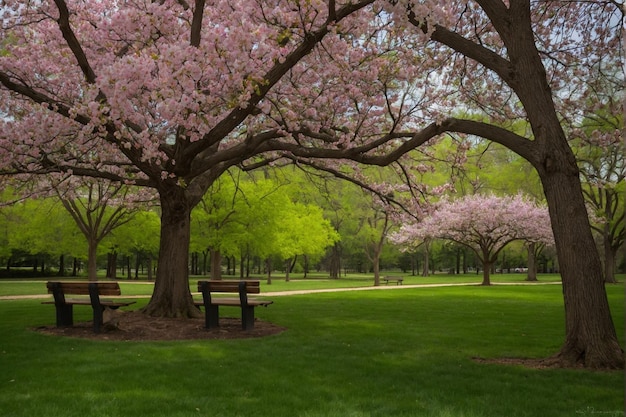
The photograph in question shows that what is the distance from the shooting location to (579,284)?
7.44m

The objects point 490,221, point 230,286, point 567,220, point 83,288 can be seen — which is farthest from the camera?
point 490,221

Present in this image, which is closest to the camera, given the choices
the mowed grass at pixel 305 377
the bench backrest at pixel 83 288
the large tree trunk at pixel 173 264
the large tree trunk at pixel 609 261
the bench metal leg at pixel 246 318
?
the mowed grass at pixel 305 377

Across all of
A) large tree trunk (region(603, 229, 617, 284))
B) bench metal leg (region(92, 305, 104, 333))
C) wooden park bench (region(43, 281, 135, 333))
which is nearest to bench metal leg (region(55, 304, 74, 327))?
wooden park bench (region(43, 281, 135, 333))

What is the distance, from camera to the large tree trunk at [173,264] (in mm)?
11727

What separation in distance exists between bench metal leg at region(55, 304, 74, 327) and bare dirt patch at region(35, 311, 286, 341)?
16 centimetres

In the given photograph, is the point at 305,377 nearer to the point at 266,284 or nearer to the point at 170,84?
the point at 170,84

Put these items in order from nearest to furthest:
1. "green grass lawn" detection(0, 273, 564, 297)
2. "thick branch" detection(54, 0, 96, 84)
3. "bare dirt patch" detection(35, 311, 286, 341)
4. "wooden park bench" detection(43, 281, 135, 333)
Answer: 1. "thick branch" detection(54, 0, 96, 84)
2. "bare dirt patch" detection(35, 311, 286, 341)
3. "wooden park bench" detection(43, 281, 135, 333)
4. "green grass lawn" detection(0, 273, 564, 297)

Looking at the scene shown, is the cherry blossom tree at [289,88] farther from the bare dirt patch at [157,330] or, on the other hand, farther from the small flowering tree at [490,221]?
the small flowering tree at [490,221]

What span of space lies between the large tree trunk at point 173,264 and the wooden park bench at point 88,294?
1272 mm

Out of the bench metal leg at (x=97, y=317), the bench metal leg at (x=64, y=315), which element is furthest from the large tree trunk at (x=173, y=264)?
the bench metal leg at (x=97, y=317)

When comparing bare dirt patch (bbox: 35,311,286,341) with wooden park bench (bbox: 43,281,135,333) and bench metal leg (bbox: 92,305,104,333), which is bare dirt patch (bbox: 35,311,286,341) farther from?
wooden park bench (bbox: 43,281,135,333)

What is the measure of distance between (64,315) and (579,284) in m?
9.67

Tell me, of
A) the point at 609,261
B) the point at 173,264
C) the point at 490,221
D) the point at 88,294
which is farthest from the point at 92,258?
the point at 609,261

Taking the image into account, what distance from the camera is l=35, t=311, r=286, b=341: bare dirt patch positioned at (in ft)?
31.7
